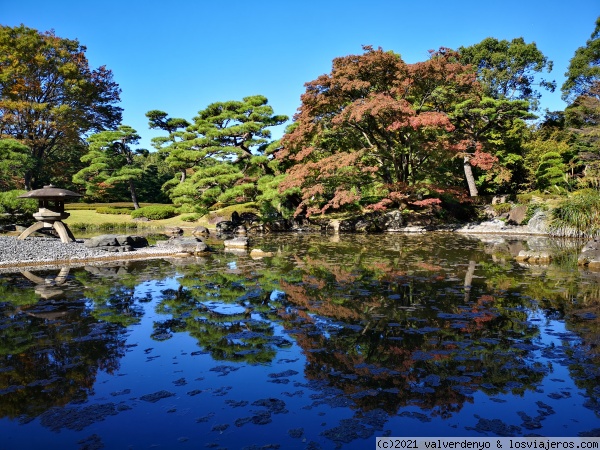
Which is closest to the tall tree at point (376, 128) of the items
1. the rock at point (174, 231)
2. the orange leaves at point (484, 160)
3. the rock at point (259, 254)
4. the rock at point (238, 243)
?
the orange leaves at point (484, 160)

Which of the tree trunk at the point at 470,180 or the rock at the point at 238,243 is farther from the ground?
the tree trunk at the point at 470,180

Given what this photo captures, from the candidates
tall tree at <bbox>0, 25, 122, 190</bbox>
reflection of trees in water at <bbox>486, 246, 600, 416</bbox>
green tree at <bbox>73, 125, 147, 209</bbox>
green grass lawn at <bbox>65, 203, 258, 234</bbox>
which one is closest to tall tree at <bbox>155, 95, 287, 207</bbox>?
green grass lawn at <bbox>65, 203, 258, 234</bbox>

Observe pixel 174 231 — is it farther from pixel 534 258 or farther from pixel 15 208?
pixel 534 258

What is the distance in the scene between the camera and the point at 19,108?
2923 centimetres

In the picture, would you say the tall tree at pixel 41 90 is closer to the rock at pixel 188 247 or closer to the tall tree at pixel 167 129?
the tall tree at pixel 167 129

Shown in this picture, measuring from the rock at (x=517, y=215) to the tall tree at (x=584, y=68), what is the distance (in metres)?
14.7

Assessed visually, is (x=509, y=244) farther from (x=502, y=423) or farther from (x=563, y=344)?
(x=502, y=423)

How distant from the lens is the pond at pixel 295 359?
3.57 m

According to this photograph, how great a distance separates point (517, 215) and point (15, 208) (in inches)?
1020

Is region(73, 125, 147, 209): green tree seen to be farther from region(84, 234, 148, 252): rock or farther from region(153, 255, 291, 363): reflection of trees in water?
region(153, 255, 291, 363): reflection of trees in water

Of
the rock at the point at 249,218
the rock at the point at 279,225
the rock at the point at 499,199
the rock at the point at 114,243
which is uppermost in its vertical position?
the rock at the point at 499,199

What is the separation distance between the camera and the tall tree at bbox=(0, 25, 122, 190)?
94.3 feet

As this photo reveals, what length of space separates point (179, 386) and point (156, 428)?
2.73ft

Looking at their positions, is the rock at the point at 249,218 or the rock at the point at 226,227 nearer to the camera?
the rock at the point at 226,227
